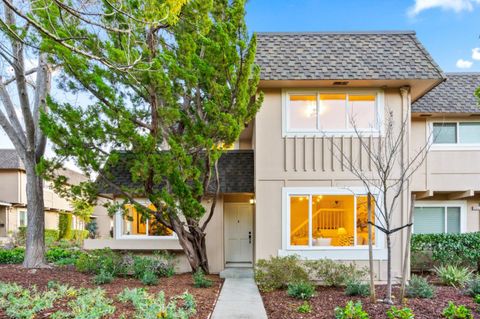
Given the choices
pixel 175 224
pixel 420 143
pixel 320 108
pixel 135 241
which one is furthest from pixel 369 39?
pixel 135 241

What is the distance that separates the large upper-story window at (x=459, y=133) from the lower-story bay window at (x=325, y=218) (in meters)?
4.14

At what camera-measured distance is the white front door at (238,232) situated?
1362 cm

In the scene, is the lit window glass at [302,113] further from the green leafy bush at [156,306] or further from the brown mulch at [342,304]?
the green leafy bush at [156,306]

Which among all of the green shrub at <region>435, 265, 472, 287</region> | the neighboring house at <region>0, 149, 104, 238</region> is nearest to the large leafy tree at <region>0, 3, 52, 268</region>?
the green shrub at <region>435, 265, 472, 287</region>

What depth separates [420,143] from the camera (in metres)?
12.7

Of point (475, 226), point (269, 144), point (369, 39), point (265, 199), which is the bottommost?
point (475, 226)

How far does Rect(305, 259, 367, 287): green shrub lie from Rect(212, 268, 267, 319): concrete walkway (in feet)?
5.43

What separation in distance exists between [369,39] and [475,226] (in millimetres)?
7524

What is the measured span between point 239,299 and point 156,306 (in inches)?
99.6

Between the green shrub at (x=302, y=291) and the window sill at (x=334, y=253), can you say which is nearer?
the green shrub at (x=302, y=291)

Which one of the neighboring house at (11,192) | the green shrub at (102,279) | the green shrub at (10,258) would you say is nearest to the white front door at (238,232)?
the green shrub at (102,279)

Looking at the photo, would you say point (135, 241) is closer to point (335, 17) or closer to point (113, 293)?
point (113, 293)

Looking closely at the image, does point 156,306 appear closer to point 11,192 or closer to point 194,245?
point 194,245

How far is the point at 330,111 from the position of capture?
10.8m
